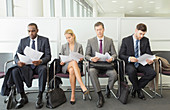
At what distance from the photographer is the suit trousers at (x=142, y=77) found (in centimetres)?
283

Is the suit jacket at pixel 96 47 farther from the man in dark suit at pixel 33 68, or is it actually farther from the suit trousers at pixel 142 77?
the man in dark suit at pixel 33 68

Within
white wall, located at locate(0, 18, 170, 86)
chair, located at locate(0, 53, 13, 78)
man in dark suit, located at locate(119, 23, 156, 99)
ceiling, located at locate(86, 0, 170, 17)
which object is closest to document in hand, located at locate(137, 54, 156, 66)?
man in dark suit, located at locate(119, 23, 156, 99)

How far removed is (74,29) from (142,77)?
5.71 feet

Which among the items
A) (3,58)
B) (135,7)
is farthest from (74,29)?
(135,7)

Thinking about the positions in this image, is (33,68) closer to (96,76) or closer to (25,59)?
(25,59)

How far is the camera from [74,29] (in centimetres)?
360

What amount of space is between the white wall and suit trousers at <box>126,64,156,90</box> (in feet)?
2.91

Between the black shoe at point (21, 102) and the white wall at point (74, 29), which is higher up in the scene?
the white wall at point (74, 29)

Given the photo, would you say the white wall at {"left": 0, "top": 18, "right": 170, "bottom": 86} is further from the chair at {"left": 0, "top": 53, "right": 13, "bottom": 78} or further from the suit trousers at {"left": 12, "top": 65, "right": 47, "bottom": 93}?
the suit trousers at {"left": 12, "top": 65, "right": 47, "bottom": 93}

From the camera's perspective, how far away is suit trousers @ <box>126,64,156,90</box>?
9.28ft

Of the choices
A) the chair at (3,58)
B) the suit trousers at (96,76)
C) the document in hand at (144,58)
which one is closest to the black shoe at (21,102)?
the chair at (3,58)

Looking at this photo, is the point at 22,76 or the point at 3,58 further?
the point at 3,58

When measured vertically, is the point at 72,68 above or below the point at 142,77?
above

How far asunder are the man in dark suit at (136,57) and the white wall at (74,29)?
0.56 metres
